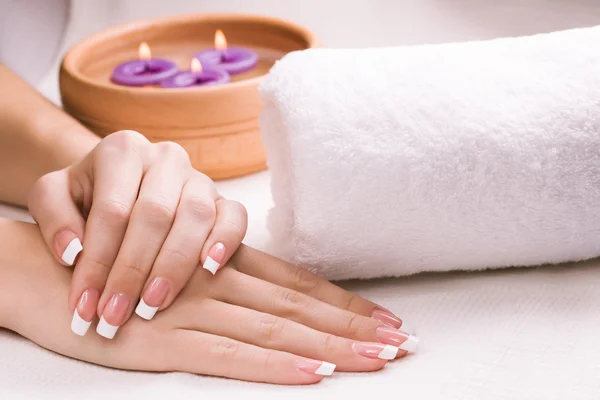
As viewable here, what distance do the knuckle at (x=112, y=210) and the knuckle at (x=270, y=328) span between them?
5.4 inches

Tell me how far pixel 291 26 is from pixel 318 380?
58 centimetres

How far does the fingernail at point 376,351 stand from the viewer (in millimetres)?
570

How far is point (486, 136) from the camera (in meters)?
0.60

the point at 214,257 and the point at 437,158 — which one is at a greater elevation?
the point at 437,158

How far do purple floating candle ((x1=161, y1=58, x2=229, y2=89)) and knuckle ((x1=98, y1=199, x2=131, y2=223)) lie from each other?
35cm

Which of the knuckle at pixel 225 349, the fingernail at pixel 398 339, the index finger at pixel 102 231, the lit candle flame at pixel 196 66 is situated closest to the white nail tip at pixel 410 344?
the fingernail at pixel 398 339

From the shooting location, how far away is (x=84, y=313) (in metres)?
0.59

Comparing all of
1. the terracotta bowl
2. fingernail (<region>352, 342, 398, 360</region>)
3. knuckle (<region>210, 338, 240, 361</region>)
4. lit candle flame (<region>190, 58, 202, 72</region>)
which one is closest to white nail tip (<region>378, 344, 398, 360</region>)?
fingernail (<region>352, 342, 398, 360</region>)

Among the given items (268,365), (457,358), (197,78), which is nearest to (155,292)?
(268,365)

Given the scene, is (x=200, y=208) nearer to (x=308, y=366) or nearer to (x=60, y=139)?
(x=308, y=366)

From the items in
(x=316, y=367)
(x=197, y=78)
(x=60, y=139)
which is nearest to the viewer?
(x=316, y=367)

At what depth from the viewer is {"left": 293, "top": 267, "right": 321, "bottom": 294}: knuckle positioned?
64 cm

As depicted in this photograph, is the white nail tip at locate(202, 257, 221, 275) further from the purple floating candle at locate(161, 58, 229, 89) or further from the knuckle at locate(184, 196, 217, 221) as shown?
the purple floating candle at locate(161, 58, 229, 89)

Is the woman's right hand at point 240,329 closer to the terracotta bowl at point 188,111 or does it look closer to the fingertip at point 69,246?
the fingertip at point 69,246
